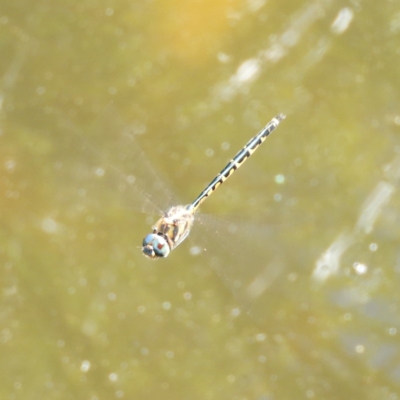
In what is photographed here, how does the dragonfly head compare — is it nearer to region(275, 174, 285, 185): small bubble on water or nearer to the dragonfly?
the dragonfly

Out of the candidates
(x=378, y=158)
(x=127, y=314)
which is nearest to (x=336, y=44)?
(x=378, y=158)

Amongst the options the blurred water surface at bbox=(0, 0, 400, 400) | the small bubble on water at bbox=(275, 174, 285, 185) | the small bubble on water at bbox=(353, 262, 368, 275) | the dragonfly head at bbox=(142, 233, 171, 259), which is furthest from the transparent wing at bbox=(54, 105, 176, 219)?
the small bubble on water at bbox=(353, 262, 368, 275)

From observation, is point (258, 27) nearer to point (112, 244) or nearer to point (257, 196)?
point (257, 196)

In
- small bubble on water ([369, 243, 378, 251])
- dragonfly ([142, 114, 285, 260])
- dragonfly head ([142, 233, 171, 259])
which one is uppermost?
dragonfly ([142, 114, 285, 260])

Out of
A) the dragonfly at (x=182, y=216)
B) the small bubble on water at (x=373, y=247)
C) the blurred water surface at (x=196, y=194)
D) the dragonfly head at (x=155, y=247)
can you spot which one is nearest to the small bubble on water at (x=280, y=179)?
the blurred water surface at (x=196, y=194)

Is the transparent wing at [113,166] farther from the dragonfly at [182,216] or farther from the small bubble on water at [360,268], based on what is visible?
the small bubble on water at [360,268]
